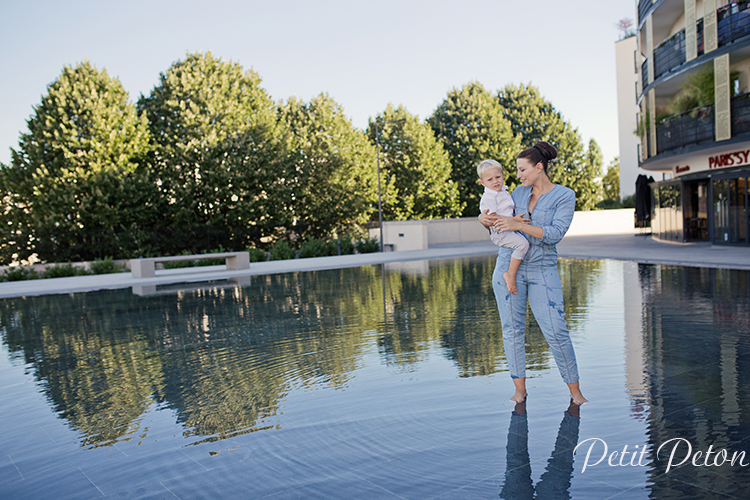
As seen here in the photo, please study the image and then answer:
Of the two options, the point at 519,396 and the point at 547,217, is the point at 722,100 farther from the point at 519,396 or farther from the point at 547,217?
the point at 519,396

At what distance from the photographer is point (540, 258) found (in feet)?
14.2

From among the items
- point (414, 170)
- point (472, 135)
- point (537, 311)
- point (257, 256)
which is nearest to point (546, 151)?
point (537, 311)

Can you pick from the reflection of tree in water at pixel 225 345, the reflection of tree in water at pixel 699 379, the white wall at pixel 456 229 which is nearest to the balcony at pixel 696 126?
the reflection of tree in water at pixel 699 379

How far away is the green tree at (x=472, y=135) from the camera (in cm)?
4909

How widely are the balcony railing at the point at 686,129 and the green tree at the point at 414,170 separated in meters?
23.8

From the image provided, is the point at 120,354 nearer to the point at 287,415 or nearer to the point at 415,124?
the point at 287,415

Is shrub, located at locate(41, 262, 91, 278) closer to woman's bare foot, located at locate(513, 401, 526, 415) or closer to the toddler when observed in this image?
woman's bare foot, located at locate(513, 401, 526, 415)

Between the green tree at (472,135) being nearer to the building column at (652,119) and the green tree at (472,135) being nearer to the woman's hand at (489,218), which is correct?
the building column at (652,119)

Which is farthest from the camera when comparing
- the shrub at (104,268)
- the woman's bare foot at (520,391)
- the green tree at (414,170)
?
the green tree at (414,170)

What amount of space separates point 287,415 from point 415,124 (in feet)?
147

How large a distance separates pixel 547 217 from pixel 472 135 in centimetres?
4721

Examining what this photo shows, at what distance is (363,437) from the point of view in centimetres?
411

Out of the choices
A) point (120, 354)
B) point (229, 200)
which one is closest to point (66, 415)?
point (120, 354)

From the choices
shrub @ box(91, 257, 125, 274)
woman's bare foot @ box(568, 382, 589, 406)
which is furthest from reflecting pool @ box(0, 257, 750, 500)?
shrub @ box(91, 257, 125, 274)
